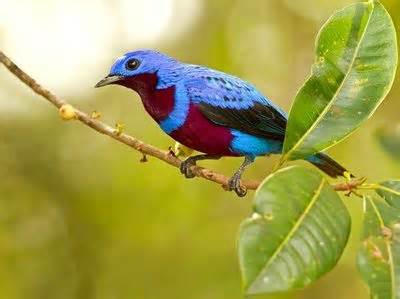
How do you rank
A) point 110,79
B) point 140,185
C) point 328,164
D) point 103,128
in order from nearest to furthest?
point 103,128
point 110,79
point 328,164
point 140,185

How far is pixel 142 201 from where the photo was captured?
26.0 feet

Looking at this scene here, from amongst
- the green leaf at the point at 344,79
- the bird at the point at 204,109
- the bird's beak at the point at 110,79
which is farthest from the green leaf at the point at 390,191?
the bird's beak at the point at 110,79

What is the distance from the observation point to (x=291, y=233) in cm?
226

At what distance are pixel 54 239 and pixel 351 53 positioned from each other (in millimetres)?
6329

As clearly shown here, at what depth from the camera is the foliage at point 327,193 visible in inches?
85.0

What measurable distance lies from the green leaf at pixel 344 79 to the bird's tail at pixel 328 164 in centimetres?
111

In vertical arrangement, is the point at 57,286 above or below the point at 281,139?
below

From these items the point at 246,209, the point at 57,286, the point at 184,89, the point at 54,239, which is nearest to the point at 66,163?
the point at 54,239

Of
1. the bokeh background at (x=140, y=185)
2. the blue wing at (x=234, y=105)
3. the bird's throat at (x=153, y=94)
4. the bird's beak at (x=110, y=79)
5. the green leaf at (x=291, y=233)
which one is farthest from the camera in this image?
the bokeh background at (x=140, y=185)

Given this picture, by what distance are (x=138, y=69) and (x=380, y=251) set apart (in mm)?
1720

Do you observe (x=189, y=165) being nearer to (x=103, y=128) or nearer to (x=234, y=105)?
(x=234, y=105)

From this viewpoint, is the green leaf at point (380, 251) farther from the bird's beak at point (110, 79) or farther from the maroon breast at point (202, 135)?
the bird's beak at point (110, 79)

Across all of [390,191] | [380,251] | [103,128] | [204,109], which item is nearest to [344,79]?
[390,191]

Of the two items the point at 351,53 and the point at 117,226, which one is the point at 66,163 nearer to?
the point at 117,226
